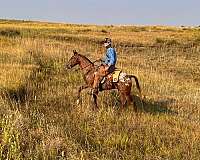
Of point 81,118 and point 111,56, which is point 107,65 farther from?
point 81,118

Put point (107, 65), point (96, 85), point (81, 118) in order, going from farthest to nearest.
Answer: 1. point (96, 85)
2. point (107, 65)
3. point (81, 118)

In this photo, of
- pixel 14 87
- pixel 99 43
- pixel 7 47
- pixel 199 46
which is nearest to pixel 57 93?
pixel 14 87

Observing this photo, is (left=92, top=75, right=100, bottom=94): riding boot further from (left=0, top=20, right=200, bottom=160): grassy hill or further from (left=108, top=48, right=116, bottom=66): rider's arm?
(left=108, top=48, right=116, bottom=66): rider's arm

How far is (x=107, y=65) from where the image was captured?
47.5 feet

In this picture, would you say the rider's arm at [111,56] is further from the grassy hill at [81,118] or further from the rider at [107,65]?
the grassy hill at [81,118]

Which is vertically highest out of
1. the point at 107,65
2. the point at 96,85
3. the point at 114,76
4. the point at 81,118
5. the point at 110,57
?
the point at 110,57

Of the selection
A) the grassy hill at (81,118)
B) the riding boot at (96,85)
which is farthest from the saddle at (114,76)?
the grassy hill at (81,118)

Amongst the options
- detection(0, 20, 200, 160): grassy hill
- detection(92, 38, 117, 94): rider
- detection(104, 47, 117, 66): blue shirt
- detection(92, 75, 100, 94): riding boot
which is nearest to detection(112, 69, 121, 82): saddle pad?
detection(92, 38, 117, 94): rider

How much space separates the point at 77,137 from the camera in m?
10.6

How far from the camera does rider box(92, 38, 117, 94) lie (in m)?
14.4

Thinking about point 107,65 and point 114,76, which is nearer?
point 114,76

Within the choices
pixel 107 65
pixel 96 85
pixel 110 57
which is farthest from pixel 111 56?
pixel 96 85

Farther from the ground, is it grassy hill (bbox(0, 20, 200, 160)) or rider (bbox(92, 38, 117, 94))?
rider (bbox(92, 38, 117, 94))

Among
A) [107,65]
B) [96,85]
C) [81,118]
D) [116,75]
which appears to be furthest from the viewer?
[96,85]
